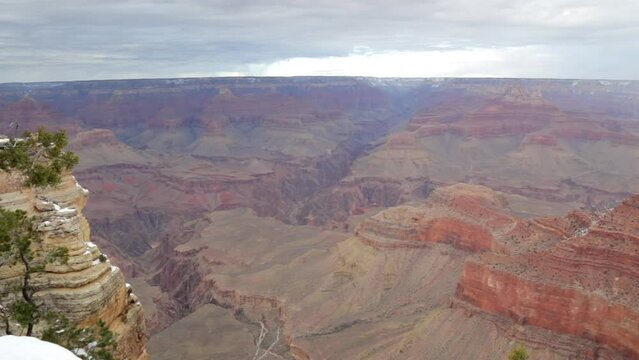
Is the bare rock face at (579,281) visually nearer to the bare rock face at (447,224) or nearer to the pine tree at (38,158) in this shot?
the bare rock face at (447,224)

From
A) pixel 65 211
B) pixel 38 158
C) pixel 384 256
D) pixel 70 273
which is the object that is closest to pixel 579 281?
pixel 384 256

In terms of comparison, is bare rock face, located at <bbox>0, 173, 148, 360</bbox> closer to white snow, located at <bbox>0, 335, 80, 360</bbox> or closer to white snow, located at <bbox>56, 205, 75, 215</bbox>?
white snow, located at <bbox>56, 205, 75, 215</bbox>

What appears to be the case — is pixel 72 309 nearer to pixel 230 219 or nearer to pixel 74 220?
pixel 74 220

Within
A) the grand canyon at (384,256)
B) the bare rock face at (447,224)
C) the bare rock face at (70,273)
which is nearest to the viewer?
the bare rock face at (70,273)

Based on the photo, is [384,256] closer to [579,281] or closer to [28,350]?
[579,281]

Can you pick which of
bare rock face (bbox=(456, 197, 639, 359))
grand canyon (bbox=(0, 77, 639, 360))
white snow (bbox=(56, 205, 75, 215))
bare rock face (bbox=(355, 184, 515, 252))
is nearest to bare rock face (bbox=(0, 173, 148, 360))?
white snow (bbox=(56, 205, 75, 215))

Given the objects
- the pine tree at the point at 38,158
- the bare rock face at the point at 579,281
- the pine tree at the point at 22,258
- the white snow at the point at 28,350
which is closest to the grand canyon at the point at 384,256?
the bare rock face at the point at 579,281
